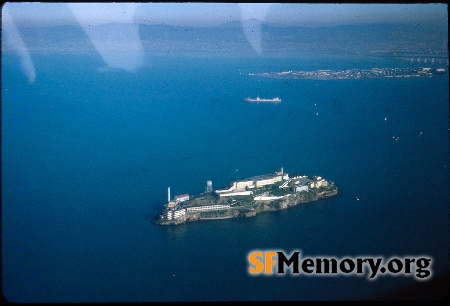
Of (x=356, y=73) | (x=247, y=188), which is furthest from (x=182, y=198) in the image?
(x=356, y=73)

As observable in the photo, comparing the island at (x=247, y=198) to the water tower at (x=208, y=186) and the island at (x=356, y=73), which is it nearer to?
the water tower at (x=208, y=186)

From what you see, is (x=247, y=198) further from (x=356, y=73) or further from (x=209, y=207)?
(x=356, y=73)

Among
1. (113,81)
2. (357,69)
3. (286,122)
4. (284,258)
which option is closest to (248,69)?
(286,122)

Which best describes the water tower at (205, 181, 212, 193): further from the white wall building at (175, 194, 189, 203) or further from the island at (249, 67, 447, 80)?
the island at (249, 67, 447, 80)

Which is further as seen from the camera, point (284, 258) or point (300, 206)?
point (300, 206)

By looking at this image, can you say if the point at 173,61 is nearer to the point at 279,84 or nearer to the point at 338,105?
the point at 279,84

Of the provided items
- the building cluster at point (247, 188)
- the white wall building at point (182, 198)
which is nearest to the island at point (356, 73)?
the building cluster at point (247, 188)

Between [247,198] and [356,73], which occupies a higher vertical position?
[356,73]

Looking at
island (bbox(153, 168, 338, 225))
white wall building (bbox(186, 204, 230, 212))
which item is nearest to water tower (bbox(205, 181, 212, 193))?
island (bbox(153, 168, 338, 225))
